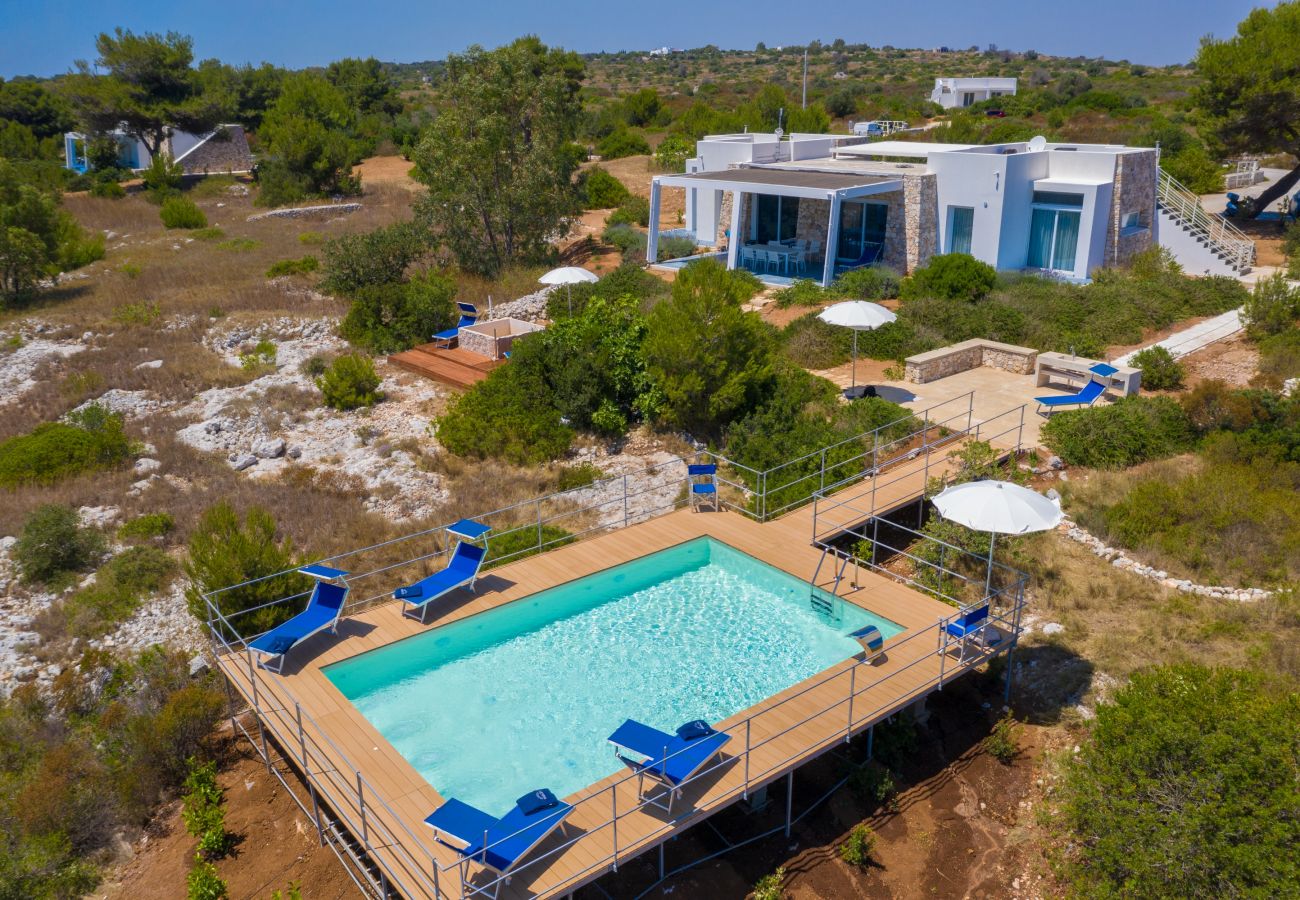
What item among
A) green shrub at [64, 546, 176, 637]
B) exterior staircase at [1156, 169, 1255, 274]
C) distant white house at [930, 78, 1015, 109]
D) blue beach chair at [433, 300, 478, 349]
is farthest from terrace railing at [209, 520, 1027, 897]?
distant white house at [930, 78, 1015, 109]

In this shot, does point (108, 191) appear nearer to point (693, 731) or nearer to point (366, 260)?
point (366, 260)

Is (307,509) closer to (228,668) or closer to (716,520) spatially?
(228,668)

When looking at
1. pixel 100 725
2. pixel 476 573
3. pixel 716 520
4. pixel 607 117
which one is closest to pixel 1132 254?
pixel 716 520

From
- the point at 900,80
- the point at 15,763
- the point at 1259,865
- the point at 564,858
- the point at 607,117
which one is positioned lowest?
the point at 15,763

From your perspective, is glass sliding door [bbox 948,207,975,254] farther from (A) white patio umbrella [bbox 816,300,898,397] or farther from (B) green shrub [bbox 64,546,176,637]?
(B) green shrub [bbox 64,546,176,637]

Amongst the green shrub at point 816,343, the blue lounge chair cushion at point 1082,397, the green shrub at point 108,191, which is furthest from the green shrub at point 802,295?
the green shrub at point 108,191

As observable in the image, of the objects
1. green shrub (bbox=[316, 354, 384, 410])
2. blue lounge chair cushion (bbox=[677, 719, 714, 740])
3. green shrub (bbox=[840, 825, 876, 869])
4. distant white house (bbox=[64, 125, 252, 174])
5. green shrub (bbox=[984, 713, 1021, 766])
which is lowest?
green shrub (bbox=[840, 825, 876, 869])

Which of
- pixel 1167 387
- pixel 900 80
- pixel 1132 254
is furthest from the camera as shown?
pixel 900 80
